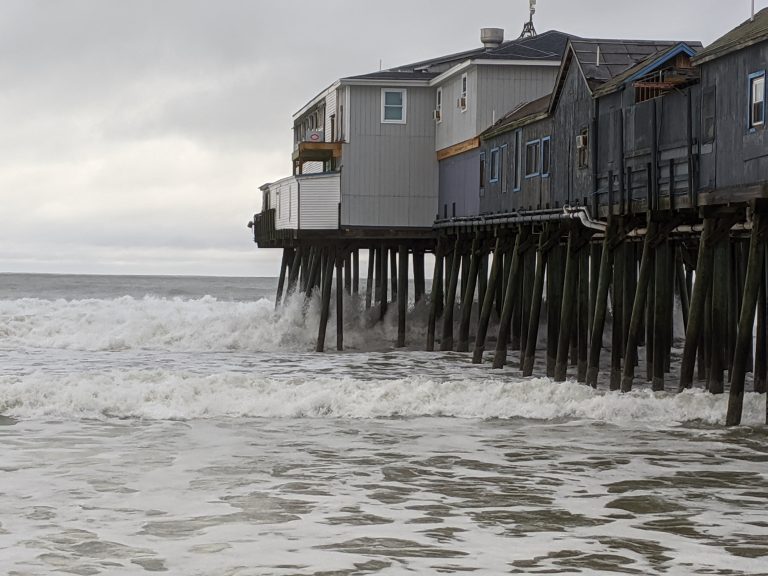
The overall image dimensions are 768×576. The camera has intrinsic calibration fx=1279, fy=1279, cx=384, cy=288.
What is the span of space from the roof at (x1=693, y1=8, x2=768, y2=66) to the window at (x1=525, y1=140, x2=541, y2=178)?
8.24 m

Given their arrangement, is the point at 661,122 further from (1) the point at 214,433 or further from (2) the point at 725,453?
(1) the point at 214,433

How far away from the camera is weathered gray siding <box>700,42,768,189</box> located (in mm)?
18828

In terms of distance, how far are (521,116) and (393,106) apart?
685cm

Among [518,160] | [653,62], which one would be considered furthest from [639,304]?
[518,160]

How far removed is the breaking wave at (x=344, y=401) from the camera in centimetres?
2189

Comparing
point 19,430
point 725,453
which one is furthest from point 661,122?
point 19,430

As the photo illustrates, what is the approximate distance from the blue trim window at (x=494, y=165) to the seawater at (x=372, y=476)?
515cm

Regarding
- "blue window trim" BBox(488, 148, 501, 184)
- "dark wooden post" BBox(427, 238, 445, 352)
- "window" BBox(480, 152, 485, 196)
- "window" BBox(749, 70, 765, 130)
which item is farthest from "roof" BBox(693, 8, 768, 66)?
"dark wooden post" BBox(427, 238, 445, 352)

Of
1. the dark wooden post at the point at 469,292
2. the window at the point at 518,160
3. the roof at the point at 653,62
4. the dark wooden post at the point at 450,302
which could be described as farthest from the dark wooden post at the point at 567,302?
the dark wooden post at the point at 450,302

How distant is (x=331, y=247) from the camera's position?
36594 millimetres

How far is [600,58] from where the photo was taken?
2622 cm

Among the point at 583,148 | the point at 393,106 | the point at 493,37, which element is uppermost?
the point at 493,37

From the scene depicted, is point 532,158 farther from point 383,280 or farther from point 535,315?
point 383,280

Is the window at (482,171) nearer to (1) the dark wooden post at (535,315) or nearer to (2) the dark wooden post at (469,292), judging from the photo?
(2) the dark wooden post at (469,292)
